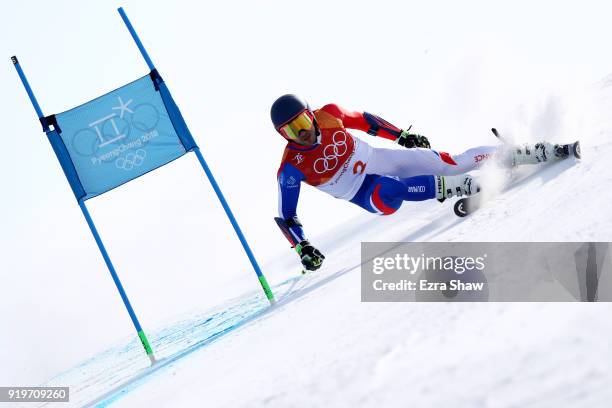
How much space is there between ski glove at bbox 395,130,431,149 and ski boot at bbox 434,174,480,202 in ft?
2.79

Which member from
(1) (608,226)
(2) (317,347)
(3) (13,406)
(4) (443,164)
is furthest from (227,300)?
(1) (608,226)

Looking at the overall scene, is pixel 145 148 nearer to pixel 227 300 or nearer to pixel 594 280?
pixel 227 300

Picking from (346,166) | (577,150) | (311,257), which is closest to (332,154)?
(346,166)

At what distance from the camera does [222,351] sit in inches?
142

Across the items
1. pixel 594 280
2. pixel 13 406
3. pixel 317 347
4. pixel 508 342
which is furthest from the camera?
pixel 13 406

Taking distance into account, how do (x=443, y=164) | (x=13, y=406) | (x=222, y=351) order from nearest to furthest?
(x=222, y=351), (x=443, y=164), (x=13, y=406)

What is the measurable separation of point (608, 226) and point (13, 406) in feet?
20.6

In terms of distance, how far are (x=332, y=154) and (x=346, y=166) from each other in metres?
0.18

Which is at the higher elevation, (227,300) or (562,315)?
(227,300)

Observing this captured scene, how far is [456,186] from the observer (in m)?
4.82

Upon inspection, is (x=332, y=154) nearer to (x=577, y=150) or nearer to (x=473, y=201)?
(x=473, y=201)

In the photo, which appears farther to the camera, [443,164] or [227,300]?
[227,300]

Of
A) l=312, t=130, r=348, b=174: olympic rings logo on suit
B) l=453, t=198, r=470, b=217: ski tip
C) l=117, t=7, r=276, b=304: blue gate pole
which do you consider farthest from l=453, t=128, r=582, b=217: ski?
l=117, t=7, r=276, b=304: blue gate pole

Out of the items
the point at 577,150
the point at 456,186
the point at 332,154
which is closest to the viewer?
the point at 577,150
